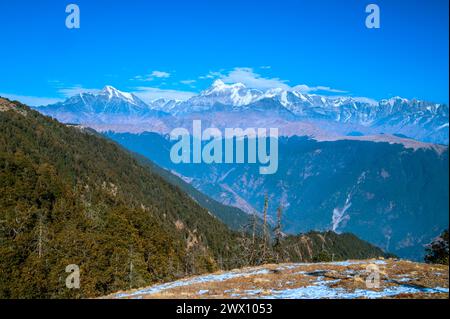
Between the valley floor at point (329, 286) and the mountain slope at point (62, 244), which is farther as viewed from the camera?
the mountain slope at point (62, 244)

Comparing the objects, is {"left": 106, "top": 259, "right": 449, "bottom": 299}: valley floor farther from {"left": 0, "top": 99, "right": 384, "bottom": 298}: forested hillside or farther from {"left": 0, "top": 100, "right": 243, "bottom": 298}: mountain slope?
{"left": 0, "top": 100, "right": 243, "bottom": 298}: mountain slope
